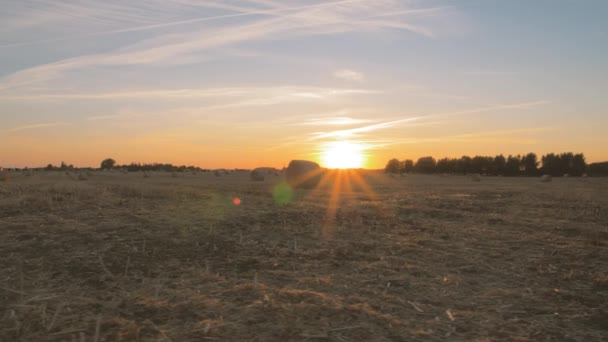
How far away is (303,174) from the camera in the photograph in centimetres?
2498

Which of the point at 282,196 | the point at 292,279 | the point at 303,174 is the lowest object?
the point at 292,279

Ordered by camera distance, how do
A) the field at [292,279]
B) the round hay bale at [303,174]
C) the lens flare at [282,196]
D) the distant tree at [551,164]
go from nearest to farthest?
1. the field at [292,279]
2. the lens flare at [282,196]
3. the round hay bale at [303,174]
4. the distant tree at [551,164]

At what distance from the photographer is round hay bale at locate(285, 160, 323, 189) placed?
81.7ft

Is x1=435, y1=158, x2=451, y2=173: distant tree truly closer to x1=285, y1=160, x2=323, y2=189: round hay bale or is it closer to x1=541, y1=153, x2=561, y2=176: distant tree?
x1=541, y1=153, x2=561, y2=176: distant tree

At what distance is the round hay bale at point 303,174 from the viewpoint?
24891 mm

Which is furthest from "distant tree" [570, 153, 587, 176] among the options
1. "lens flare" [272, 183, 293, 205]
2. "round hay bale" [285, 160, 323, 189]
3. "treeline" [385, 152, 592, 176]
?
"lens flare" [272, 183, 293, 205]

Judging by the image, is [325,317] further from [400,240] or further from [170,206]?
[170,206]

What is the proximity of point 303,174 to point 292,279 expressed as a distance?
65.9 feet

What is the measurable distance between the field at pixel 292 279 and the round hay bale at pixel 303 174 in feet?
50.2

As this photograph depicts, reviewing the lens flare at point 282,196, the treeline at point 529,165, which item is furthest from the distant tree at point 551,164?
the lens flare at point 282,196

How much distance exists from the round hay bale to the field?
50.2ft

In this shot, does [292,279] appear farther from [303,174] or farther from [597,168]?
[597,168]

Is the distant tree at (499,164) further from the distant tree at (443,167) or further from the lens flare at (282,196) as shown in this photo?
the lens flare at (282,196)

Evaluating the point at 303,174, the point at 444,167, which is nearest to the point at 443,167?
the point at 444,167
